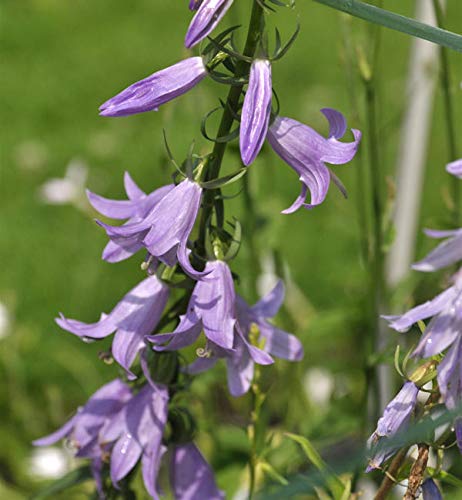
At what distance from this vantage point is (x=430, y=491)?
600 mm

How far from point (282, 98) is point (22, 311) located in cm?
80

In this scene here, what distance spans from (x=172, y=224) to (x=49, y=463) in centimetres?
67

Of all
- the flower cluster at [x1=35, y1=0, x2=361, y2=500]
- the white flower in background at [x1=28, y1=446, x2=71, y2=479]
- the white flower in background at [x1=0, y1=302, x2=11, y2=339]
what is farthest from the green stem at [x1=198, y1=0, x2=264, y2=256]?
the white flower in background at [x1=0, y1=302, x2=11, y2=339]

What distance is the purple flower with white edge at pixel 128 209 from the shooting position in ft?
2.09

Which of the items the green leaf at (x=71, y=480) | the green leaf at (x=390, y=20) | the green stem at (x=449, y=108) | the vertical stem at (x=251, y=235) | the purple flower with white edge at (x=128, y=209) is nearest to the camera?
the green leaf at (x=390, y=20)

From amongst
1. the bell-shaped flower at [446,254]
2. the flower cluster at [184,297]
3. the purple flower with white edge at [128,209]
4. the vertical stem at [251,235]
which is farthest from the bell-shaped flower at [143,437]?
the vertical stem at [251,235]

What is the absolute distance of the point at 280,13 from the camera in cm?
225

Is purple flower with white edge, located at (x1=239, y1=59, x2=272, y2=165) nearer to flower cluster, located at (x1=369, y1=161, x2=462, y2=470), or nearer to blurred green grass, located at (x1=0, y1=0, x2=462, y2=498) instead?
flower cluster, located at (x1=369, y1=161, x2=462, y2=470)

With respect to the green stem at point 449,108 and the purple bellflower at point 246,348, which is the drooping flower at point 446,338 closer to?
the purple bellflower at point 246,348

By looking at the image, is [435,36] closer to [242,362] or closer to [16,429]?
[242,362]

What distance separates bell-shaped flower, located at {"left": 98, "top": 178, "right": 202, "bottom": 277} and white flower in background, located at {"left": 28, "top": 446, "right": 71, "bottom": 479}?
602 millimetres

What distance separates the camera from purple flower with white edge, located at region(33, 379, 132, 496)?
0.71 meters

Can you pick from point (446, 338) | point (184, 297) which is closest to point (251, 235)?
point (184, 297)

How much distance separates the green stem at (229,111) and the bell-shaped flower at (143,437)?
5.6 inches
